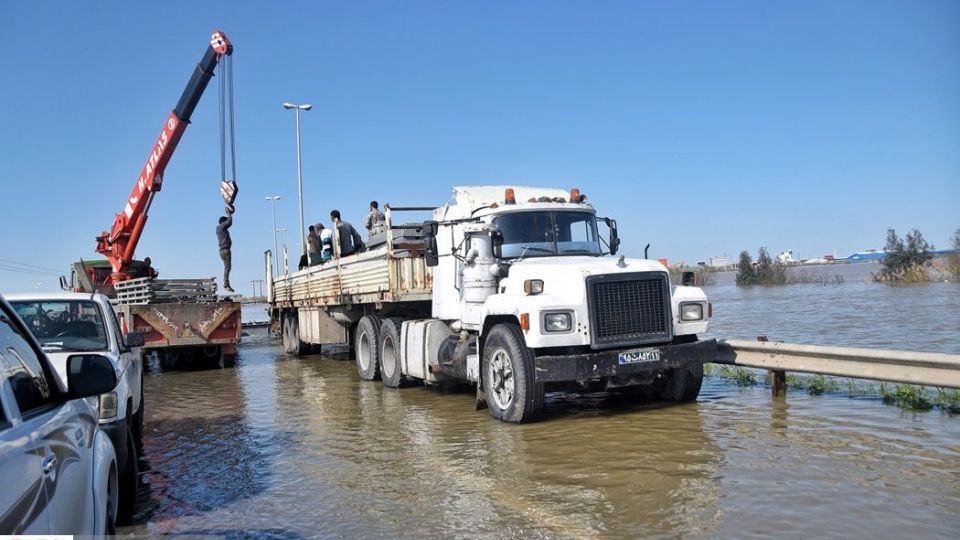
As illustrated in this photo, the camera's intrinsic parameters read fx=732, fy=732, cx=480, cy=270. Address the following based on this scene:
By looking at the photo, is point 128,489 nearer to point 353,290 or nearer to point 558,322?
point 558,322

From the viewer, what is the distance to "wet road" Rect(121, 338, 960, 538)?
473 centimetres

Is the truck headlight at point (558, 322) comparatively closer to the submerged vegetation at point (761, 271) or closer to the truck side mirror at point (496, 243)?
the truck side mirror at point (496, 243)

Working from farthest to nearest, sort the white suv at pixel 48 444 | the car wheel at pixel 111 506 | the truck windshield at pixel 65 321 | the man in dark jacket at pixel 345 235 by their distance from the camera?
the man in dark jacket at pixel 345 235 → the truck windshield at pixel 65 321 → the car wheel at pixel 111 506 → the white suv at pixel 48 444

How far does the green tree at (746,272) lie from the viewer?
46.0m

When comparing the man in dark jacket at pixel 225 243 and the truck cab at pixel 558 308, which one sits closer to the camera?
the truck cab at pixel 558 308

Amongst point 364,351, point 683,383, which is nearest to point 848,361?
point 683,383

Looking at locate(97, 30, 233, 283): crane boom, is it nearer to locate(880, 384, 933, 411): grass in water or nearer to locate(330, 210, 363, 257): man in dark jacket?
locate(330, 210, 363, 257): man in dark jacket

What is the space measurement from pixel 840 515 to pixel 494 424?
4.10 m

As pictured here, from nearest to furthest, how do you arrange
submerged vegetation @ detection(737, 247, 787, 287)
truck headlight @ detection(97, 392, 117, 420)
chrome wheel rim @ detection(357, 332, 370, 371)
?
truck headlight @ detection(97, 392, 117, 420) < chrome wheel rim @ detection(357, 332, 370, 371) < submerged vegetation @ detection(737, 247, 787, 287)

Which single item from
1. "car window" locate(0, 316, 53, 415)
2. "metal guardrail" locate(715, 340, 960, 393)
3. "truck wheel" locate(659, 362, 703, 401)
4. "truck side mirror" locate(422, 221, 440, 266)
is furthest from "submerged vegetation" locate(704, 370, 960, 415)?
"car window" locate(0, 316, 53, 415)

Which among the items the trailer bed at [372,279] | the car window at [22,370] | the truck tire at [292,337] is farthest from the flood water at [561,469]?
the truck tire at [292,337]

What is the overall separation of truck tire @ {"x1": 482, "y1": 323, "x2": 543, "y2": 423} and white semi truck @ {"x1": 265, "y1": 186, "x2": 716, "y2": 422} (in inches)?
0.5

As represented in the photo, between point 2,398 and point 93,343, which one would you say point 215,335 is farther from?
point 2,398

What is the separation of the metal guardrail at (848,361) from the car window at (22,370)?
23.3 feet
